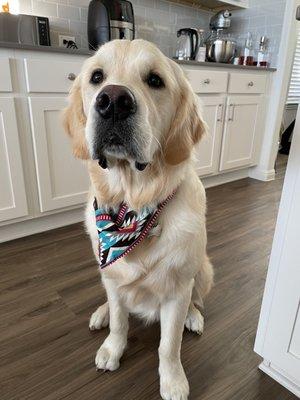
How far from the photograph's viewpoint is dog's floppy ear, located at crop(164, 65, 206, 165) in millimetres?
763

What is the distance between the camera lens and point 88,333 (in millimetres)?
1098

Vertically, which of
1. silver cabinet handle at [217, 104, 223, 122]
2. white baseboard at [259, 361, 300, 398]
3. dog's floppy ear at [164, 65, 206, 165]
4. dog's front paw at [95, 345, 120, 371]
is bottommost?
white baseboard at [259, 361, 300, 398]

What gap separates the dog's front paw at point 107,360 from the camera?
0.95 metres

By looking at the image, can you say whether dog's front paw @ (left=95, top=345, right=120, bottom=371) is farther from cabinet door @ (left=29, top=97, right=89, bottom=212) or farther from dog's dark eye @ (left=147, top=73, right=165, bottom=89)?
cabinet door @ (left=29, top=97, right=89, bottom=212)

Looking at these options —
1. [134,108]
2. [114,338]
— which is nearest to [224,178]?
[114,338]

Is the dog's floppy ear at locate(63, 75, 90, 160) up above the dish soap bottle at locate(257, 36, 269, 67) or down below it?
below

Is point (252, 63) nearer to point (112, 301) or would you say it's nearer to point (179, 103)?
point (179, 103)

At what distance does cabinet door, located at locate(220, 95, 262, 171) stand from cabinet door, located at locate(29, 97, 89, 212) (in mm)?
1325

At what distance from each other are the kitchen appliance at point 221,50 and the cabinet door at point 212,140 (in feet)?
1.69

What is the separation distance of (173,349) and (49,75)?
1369mm

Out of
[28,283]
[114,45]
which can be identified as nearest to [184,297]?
[114,45]

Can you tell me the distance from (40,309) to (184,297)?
2.19 feet

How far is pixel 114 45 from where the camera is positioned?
0.76 m

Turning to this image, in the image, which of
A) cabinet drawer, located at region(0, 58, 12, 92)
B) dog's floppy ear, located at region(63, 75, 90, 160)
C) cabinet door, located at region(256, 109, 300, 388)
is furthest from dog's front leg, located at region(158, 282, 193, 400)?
cabinet drawer, located at region(0, 58, 12, 92)
